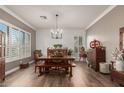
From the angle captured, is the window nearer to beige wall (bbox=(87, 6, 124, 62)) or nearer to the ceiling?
the ceiling

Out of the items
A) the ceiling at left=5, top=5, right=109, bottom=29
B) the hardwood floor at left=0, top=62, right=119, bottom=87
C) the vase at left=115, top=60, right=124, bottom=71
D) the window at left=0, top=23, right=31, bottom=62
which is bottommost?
the hardwood floor at left=0, top=62, right=119, bottom=87

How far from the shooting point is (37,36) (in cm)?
1332

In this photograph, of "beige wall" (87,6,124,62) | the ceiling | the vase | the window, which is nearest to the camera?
the vase

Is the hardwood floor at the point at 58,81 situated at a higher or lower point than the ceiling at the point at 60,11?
lower

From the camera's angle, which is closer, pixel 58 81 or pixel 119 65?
pixel 119 65

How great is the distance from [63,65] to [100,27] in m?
3.14

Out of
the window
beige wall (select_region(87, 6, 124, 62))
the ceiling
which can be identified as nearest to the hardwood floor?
beige wall (select_region(87, 6, 124, 62))

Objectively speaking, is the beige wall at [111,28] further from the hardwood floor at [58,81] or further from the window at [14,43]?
the window at [14,43]

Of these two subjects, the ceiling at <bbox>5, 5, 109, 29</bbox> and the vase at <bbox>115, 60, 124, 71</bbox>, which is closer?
the vase at <bbox>115, 60, 124, 71</bbox>

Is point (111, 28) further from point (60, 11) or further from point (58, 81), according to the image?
point (58, 81)

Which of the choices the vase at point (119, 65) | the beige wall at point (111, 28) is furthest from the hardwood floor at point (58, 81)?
the beige wall at point (111, 28)

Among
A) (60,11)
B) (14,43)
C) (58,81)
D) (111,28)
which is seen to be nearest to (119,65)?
(58,81)

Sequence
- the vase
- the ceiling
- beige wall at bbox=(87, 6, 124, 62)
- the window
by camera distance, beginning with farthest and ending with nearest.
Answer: the window, the ceiling, beige wall at bbox=(87, 6, 124, 62), the vase
